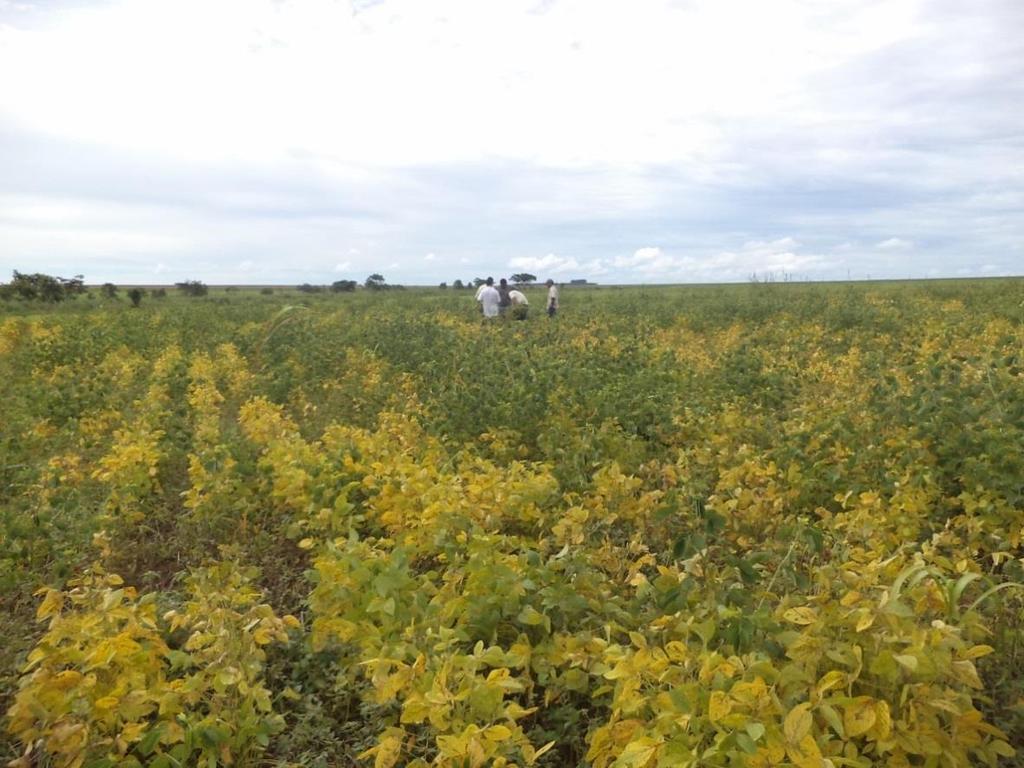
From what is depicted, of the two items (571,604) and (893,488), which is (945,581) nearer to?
(571,604)

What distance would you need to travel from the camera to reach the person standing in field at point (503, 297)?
1830 cm

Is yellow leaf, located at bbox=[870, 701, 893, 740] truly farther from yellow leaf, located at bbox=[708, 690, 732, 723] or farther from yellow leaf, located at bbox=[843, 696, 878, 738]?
yellow leaf, located at bbox=[708, 690, 732, 723]

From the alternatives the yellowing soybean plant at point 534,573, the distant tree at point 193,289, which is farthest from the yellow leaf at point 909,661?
the distant tree at point 193,289

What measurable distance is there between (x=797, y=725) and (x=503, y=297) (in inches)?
708

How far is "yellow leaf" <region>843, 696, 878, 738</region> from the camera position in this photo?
71.7 inches

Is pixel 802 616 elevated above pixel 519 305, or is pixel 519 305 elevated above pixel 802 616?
pixel 519 305

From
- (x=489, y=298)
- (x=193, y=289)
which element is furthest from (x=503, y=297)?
(x=193, y=289)

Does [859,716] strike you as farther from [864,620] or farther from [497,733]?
[497,733]

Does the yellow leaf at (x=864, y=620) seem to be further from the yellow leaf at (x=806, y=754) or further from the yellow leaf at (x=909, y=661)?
the yellow leaf at (x=806, y=754)

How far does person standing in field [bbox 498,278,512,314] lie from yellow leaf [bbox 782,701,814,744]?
16288 mm

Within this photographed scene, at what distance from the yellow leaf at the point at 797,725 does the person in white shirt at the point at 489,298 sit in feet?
51.7

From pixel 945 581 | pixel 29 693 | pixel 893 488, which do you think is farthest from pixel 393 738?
pixel 893 488

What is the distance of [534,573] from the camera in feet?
9.54

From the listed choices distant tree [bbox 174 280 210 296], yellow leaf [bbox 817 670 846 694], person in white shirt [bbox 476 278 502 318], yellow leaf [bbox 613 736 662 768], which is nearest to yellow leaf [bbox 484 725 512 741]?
yellow leaf [bbox 613 736 662 768]
